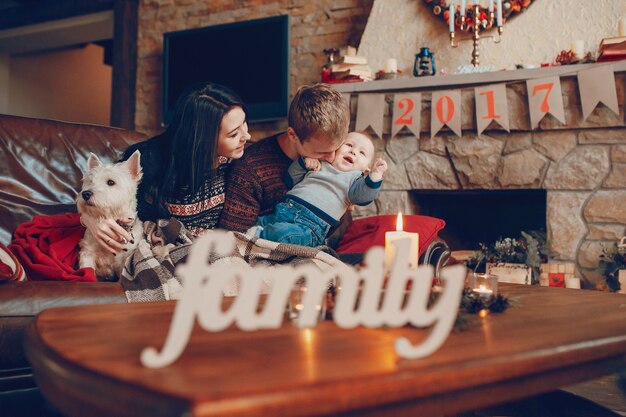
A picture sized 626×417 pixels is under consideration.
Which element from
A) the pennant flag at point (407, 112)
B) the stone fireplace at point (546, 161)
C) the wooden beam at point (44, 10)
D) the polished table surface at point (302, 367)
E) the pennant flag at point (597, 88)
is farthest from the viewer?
the wooden beam at point (44, 10)

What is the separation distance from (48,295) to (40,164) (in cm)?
82

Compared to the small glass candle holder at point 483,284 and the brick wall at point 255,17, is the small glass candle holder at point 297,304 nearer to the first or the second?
the small glass candle holder at point 483,284

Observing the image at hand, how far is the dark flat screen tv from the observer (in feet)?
14.7

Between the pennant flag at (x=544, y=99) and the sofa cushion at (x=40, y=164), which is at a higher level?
the pennant flag at (x=544, y=99)

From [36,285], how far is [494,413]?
1219mm

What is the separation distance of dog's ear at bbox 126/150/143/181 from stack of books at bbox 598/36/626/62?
2.50 m

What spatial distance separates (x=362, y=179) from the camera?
79.8 inches

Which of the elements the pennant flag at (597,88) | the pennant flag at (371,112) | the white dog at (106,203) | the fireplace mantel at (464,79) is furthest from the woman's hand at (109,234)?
the pennant flag at (597,88)

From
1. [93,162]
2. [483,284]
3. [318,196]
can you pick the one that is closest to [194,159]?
[93,162]

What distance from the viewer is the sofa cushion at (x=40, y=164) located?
6.85ft

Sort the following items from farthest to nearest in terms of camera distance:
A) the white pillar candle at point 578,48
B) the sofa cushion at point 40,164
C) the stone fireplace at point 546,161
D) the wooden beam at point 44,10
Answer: the wooden beam at point 44,10 < the white pillar candle at point 578,48 < the stone fireplace at point 546,161 < the sofa cushion at point 40,164

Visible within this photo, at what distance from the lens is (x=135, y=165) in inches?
76.9

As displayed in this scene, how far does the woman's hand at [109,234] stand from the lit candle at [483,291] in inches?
45.6

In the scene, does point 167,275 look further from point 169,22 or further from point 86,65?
point 86,65
